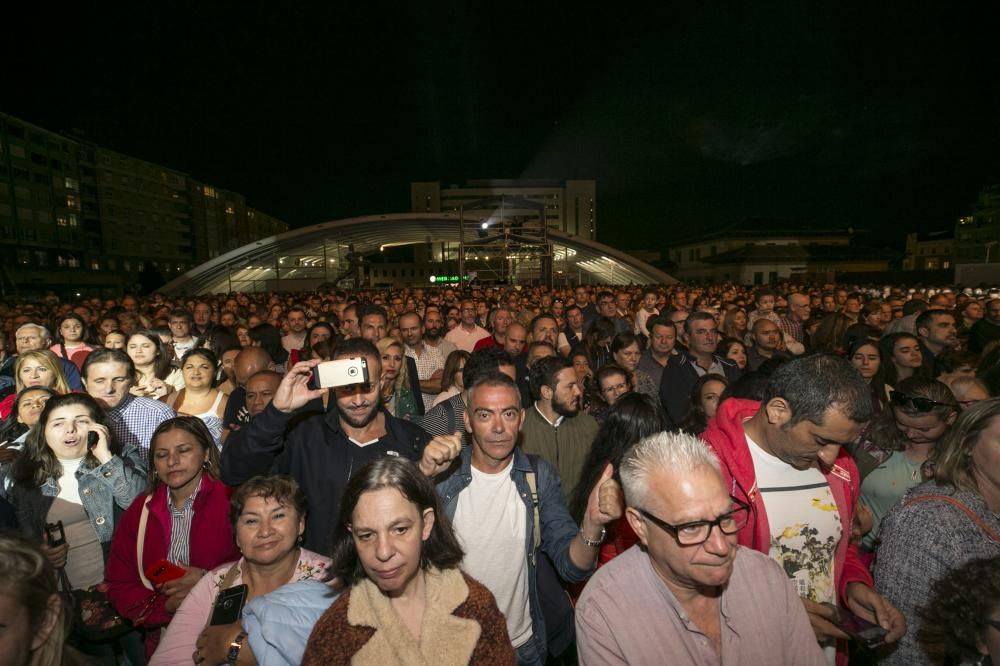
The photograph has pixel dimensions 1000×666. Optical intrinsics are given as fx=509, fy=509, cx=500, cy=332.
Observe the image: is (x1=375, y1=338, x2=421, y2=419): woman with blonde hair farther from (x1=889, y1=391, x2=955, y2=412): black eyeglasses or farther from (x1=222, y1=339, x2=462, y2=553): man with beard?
(x1=889, y1=391, x2=955, y2=412): black eyeglasses

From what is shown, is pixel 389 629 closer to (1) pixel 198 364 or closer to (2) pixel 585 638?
(2) pixel 585 638

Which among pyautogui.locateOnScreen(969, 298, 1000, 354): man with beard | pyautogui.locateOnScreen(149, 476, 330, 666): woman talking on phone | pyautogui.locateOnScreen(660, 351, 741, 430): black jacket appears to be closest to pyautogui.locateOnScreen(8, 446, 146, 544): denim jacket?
pyautogui.locateOnScreen(149, 476, 330, 666): woman talking on phone

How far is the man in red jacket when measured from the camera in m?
2.07

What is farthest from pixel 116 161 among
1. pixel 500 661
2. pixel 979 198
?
pixel 979 198

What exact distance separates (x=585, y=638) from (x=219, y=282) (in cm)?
3771

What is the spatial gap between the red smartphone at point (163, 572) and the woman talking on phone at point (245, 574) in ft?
0.87

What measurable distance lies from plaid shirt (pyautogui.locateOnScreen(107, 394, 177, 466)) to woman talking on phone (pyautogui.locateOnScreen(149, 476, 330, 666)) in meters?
2.06

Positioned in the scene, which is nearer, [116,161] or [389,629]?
[389,629]

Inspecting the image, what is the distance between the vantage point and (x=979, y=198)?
193 feet

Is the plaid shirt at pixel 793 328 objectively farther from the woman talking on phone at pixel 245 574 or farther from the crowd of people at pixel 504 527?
the woman talking on phone at pixel 245 574

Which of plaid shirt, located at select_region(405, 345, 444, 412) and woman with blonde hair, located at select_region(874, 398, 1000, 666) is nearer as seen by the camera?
woman with blonde hair, located at select_region(874, 398, 1000, 666)

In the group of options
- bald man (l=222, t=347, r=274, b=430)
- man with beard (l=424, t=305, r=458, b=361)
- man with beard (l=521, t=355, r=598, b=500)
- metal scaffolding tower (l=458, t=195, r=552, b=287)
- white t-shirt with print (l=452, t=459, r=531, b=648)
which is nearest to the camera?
white t-shirt with print (l=452, t=459, r=531, b=648)

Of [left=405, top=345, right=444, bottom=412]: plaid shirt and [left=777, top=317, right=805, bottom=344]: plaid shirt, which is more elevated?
[left=777, top=317, right=805, bottom=344]: plaid shirt

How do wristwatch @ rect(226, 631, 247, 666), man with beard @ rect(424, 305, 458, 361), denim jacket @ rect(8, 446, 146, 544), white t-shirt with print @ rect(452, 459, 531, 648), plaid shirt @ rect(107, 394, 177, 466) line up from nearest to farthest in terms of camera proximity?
wristwatch @ rect(226, 631, 247, 666) < white t-shirt with print @ rect(452, 459, 531, 648) < denim jacket @ rect(8, 446, 146, 544) < plaid shirt @ rect(107, 394, 177, 466) < man with beard @ rect(424, 305, 458, 361)
